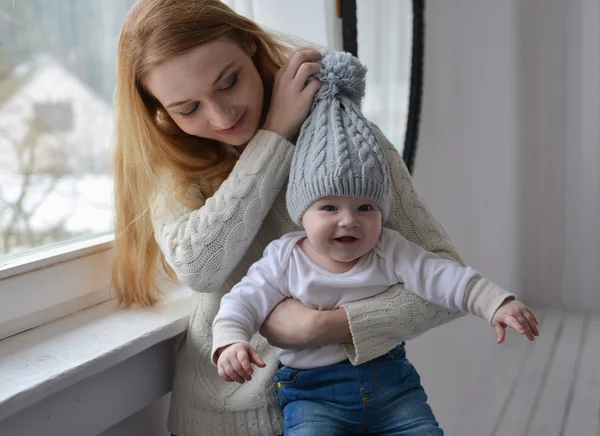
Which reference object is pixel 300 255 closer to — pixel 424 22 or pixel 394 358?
pixel 394 358

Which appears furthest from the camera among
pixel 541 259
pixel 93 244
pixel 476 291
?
pixel 541 259

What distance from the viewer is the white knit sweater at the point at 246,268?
1017 millimetres

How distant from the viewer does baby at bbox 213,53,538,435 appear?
943mm

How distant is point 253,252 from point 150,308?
0.79ft

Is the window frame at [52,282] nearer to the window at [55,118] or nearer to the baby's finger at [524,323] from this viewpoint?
the window at [55,118]

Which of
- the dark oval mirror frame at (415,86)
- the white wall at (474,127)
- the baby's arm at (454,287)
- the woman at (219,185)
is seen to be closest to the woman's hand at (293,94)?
the woman at (219,185)

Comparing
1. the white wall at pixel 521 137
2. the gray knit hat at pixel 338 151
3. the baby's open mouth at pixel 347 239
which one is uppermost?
the gray knit hat at pixel 338 151

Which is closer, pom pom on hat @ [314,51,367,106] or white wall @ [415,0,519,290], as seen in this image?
pom pom on hat @ [314,51,367,106]

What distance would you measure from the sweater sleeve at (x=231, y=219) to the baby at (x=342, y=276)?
5 cm

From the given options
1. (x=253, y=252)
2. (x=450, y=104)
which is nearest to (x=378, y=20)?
(x=450, y=104)

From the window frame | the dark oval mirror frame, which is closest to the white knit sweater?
the window frame

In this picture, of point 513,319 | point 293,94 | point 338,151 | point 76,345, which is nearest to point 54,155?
point 76,345

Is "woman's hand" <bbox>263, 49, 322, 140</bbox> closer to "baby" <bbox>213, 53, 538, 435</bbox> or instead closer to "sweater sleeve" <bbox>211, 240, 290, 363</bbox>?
"baby" <bbox>213, 53, 538, 435</bbox>

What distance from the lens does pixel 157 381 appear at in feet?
3.97
